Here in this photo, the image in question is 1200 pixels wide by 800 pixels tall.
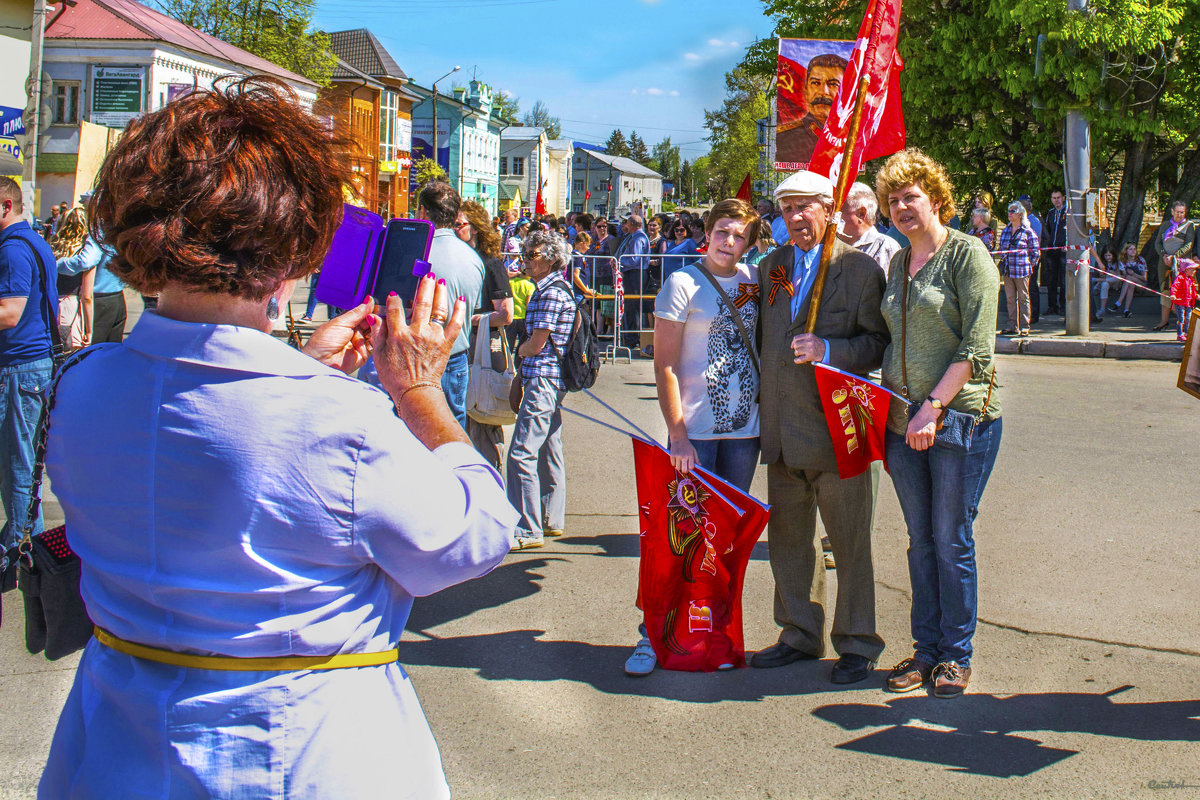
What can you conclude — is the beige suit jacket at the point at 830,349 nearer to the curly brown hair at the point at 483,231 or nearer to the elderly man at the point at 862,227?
the elderly man at the point at 862,227

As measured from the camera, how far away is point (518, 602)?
523cm

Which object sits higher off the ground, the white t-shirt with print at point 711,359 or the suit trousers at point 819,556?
the white t-shirt with print at point 711,359

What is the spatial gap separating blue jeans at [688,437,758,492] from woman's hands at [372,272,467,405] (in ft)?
8.97

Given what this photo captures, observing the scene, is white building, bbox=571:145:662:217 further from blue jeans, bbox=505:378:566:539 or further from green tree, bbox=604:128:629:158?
blue jeans, bbox=505:378:566:539

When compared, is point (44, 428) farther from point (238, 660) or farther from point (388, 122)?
point (388, 122)

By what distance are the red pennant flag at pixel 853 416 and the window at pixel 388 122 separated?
62290 millimetres

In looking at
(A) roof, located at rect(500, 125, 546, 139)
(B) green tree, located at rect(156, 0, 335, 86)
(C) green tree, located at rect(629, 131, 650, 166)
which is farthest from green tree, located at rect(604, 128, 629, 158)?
(B) green tree, located at rect(156, 0, 335, 86)

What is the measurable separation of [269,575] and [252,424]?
21 cm

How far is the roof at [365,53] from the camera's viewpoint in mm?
66062

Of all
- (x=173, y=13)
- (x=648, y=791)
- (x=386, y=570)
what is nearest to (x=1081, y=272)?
(x=648, y=791)

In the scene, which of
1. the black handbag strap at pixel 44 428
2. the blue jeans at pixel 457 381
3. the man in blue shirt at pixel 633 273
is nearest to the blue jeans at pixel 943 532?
the blue jeans at pixel 457 381

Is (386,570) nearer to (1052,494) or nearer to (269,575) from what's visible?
(269,575)

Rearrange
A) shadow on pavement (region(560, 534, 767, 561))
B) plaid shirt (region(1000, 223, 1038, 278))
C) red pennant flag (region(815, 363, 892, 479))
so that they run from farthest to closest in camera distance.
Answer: plaid shirt (region(1000, 223, 1038, 278))
shadow on pavement (region(560, 534, 767, 561))
red pennant flag (region(815, 363, 892, 479))

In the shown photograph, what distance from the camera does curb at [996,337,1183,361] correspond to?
1439 centimetres
